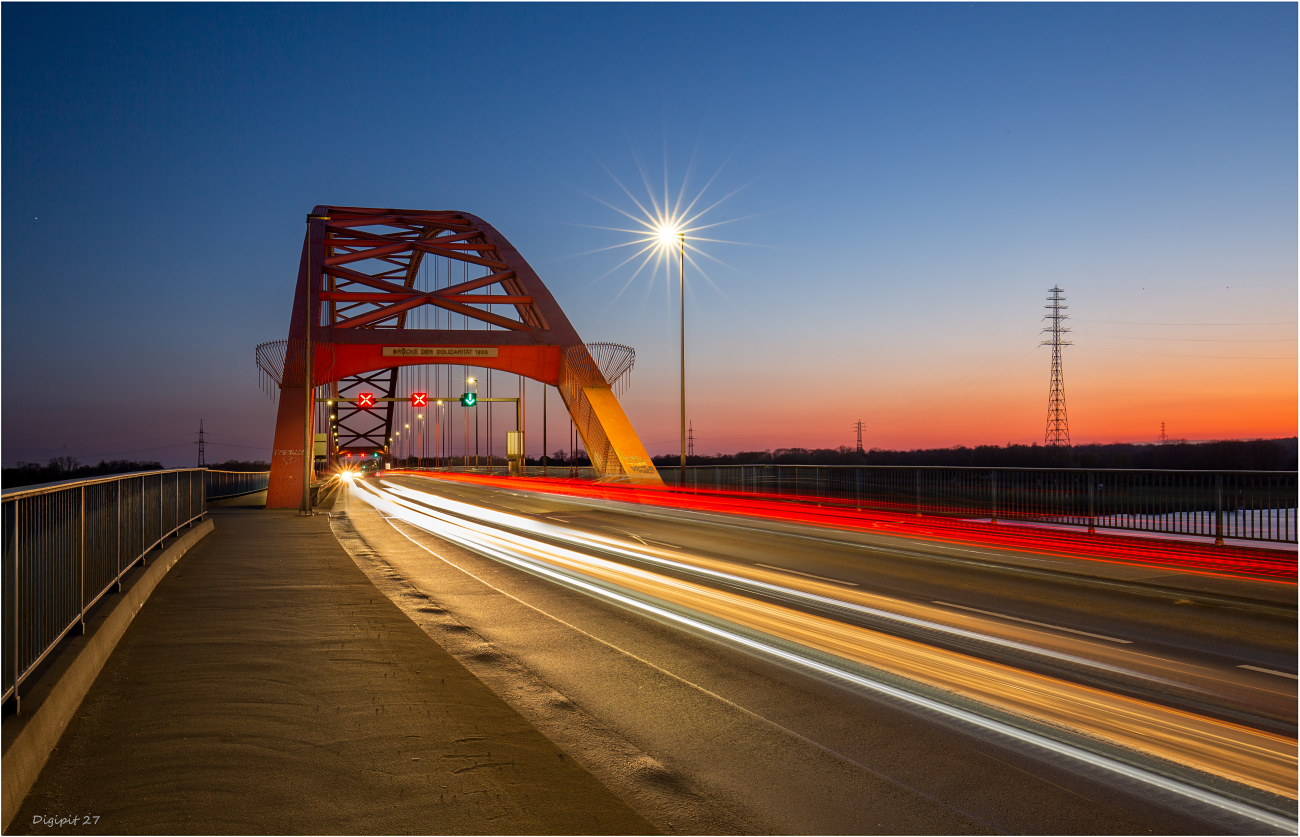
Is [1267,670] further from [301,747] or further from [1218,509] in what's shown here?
[1218,509]

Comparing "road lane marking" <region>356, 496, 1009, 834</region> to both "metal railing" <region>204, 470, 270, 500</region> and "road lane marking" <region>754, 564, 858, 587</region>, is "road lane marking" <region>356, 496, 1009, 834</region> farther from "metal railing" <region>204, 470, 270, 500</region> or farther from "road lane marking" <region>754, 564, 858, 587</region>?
"metal railing" <region>204, 470, 270, 500</region>

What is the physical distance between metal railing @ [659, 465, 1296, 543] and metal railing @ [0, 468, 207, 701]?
16.1m

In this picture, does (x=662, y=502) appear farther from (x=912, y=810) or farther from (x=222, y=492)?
(x=912, y=810)

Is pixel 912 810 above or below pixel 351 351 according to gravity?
below

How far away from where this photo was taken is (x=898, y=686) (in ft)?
20.9

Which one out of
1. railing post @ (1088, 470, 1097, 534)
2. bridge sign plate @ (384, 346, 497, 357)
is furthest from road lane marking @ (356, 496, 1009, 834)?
bridge sign plate @ (384, 346, 497, 357)

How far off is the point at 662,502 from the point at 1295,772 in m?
26.0

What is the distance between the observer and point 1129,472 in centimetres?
1667

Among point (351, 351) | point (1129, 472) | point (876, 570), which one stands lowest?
point (876, 570)

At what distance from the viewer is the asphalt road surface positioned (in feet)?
13.9

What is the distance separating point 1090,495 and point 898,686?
1364cm

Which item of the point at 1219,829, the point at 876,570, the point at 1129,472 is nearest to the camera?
the point at 1219,829

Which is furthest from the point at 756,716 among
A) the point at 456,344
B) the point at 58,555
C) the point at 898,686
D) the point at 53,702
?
the point at 456,344

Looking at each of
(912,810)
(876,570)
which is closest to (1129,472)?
(876,570)
